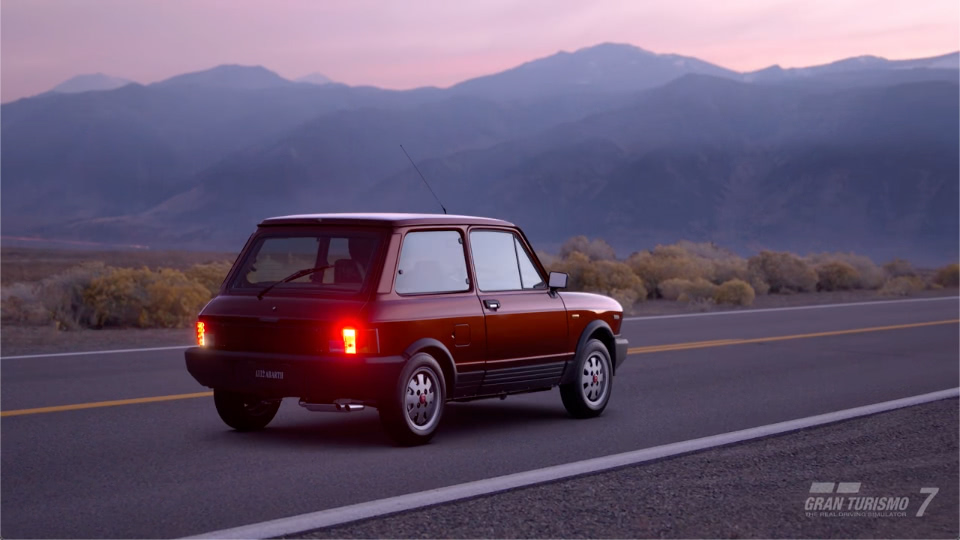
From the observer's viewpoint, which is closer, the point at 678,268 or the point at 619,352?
the point at 619,352

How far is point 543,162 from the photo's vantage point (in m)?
125

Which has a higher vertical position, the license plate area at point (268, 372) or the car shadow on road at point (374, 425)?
the license plate area at point (268, 372)

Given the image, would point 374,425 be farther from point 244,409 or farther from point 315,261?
point 315,261

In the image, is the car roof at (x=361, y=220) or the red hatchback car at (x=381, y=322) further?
the car roof at (x=361, y=220)

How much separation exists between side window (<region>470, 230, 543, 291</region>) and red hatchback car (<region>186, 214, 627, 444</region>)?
0.01 metres

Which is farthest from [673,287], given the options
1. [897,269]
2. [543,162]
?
[543,162]

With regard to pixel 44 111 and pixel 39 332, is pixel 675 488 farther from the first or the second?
pixel 44 111

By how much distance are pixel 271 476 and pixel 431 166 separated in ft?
398

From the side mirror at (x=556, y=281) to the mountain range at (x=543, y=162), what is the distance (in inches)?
3671

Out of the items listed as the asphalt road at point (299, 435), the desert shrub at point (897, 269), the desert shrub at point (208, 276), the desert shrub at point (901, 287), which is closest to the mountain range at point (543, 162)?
the desert shrub at point (897, 269)

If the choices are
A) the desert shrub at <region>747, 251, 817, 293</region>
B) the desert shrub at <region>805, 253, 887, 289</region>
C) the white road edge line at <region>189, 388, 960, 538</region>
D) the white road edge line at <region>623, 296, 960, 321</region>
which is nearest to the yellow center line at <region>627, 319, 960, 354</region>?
the white road edge line at <region>623, 296, 960, 321</region>

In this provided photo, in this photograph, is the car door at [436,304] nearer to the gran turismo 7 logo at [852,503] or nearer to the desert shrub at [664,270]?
the gran turismo 7 logo at [852,503]

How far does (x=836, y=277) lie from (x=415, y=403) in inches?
1327

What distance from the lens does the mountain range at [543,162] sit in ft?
363
